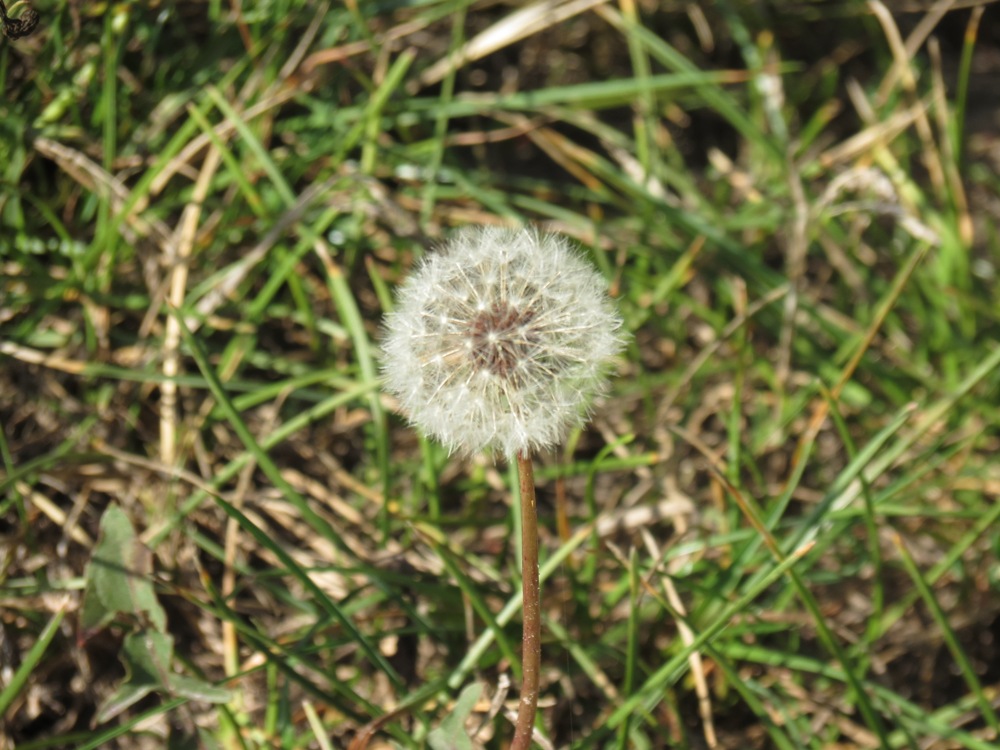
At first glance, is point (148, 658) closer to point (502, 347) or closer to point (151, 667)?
point (151, 667)

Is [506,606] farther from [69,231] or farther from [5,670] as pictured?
[69,231]

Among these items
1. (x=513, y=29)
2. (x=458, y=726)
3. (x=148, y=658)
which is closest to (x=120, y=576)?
(x=148, y=658)

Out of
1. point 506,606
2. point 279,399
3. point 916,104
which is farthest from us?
point 916,104

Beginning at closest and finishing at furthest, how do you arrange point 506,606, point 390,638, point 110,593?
point 110,593, point 506,606, point 390,638

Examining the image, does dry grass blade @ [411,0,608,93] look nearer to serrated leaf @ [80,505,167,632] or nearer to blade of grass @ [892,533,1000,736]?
serrated leaf @ [80,505,167,632]

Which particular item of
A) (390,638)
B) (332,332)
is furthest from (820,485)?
(332,332)

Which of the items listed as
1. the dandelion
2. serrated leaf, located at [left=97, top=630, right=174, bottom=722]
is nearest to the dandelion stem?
the dandelion
